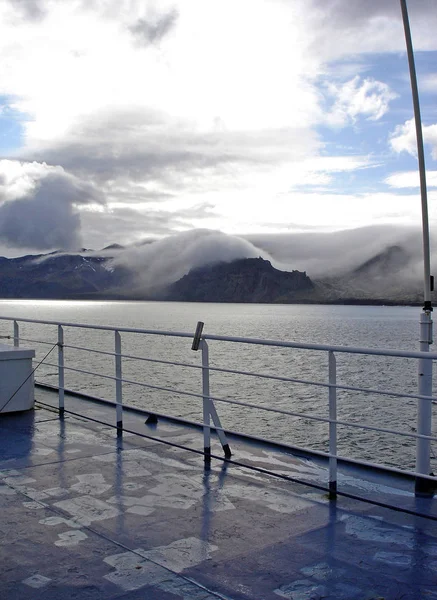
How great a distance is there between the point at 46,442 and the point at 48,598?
3.57m

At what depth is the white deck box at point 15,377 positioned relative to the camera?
8086 millimetres

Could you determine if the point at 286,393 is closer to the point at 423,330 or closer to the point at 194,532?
the point at 423,330

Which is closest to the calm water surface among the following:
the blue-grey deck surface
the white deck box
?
the white deck box

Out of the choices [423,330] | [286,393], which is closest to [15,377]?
[423,330]

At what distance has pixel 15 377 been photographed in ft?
26.9

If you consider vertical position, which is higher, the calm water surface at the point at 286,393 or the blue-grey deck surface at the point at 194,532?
the blue-grey deck surface at the point at 194,532

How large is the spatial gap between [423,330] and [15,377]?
528cm

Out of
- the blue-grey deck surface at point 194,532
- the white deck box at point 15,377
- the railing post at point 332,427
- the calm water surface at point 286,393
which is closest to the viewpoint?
the blue-grey deck surface at point 194,532

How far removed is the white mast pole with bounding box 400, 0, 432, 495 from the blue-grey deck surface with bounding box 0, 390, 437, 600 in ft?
0.98

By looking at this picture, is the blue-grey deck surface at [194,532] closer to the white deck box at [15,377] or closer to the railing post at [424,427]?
the railing post at [424,427]

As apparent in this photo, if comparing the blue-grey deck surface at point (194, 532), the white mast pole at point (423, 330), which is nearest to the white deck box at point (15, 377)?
the blue-grey deck surface at point (194, 532)

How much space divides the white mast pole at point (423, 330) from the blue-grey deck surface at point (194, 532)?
30cm

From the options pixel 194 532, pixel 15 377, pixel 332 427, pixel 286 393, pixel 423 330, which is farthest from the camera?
pixel 286 393

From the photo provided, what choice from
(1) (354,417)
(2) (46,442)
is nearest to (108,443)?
(2) (46,442)
